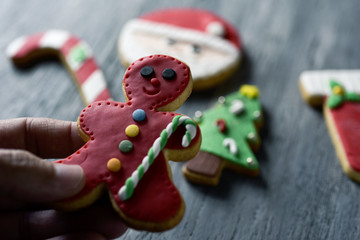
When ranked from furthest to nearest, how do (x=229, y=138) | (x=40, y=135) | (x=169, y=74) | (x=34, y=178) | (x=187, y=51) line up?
(x=187, y=51)
(x=229, y=138)
(x=40, y=135)
(x=169, y=74)
(x=34, y=178)

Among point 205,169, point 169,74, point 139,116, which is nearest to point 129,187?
point 139,116

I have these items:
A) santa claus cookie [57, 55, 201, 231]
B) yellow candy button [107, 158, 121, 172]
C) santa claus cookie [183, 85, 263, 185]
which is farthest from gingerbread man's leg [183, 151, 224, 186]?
yellow candy button [107, 158, 121, 172]

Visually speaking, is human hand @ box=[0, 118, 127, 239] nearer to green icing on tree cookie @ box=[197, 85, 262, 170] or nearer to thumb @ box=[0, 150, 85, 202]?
thumb @ box=[0, 150, 85, 202]

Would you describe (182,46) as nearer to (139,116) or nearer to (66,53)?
(66,53)

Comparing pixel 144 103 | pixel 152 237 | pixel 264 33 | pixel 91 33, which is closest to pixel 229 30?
pixel 264 33

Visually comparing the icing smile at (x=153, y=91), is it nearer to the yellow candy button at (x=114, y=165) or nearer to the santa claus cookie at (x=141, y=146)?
the santa claus cookie at (x=141, y=146)

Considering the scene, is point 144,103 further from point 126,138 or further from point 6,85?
point 6,85

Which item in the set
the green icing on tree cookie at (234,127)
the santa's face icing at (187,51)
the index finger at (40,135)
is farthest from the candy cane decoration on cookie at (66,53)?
the green icing on tree cookie at (234,127)
